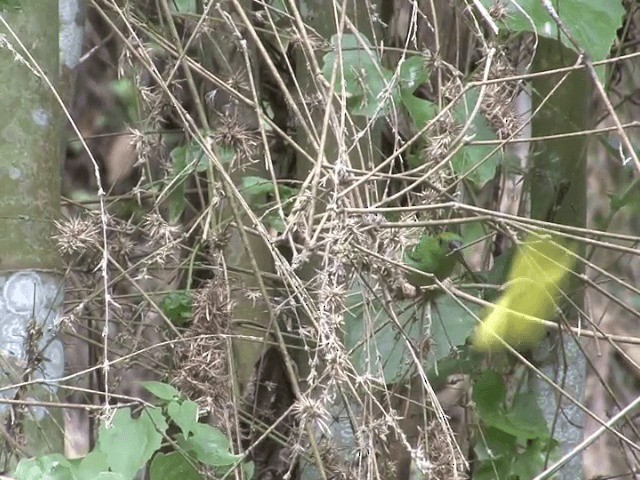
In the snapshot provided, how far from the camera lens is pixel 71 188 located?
2.91m

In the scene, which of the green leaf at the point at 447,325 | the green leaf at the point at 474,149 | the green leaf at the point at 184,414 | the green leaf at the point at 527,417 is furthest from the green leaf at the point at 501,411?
the green leaf at the point at 184,414

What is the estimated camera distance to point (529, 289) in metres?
1.29

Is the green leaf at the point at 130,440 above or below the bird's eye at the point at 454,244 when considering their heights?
above

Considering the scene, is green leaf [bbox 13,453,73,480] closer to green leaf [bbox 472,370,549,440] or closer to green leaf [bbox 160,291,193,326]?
green leaf [bbox 160,291,193,326]

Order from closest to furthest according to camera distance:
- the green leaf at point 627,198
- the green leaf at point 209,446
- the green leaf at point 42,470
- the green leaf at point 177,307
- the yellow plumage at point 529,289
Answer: the green leaf at point 42,470 → the green leaf at point 209,446 → the yellow plumage at point 529,289 → the green leaf at point 177,307 → the green leaf at point 627,198

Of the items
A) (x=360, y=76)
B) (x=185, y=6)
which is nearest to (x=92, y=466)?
(x=360, y=76)

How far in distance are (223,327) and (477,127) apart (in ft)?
1.30

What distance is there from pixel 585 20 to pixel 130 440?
0.71 metres

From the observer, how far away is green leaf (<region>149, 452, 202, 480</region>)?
42.9 inches

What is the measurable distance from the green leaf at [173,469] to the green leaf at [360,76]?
0.45 metres

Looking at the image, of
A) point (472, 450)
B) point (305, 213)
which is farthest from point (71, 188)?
point (305, 213)

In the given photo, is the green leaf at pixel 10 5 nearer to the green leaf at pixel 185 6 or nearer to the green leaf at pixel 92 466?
the green leaf at pixel 185 6

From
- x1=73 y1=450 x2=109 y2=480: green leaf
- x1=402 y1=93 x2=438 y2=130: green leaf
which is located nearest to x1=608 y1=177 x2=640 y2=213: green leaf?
x1=402 y1=93 x2=438 y2=130: green leaf

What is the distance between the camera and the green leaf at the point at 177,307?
138cm
